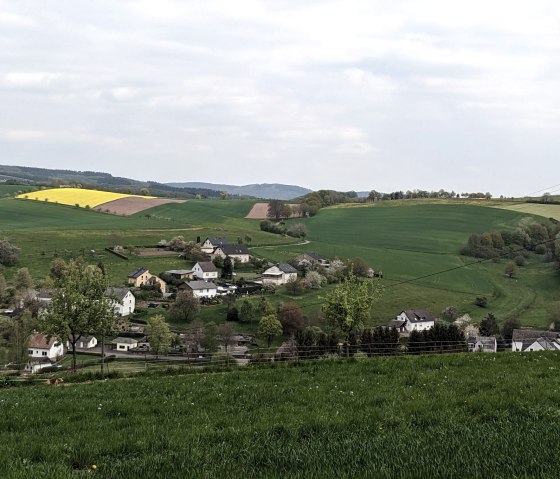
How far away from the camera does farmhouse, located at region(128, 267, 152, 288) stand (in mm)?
103125

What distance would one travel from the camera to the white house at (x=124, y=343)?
80625 millimetres

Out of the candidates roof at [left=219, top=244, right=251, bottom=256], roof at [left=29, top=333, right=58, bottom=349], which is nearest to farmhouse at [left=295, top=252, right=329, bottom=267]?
roof at [left=219, top=244, right=251, bottom=256]

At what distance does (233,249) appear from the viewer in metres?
131

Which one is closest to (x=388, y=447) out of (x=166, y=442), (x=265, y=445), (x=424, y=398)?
(x=265, y=445)

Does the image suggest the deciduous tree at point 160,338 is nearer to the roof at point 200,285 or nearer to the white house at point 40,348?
the white house at point 40,348

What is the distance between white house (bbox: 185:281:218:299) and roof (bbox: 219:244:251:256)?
23.3m

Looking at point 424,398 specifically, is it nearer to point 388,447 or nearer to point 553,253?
point 388,447

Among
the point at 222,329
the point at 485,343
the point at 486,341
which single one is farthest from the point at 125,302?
the point at 486,341

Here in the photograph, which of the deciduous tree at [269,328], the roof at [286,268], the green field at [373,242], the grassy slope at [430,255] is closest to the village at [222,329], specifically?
the roof at [286,268]

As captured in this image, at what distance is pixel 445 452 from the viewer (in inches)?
291

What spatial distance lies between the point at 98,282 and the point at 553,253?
376 feet

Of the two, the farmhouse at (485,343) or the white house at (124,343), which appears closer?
the farmhouse at (485,343)

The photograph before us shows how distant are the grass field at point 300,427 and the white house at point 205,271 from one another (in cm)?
9788

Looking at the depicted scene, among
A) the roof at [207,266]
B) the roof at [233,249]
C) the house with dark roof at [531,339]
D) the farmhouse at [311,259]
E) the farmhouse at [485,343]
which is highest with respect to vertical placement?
the roof at [233,249]
